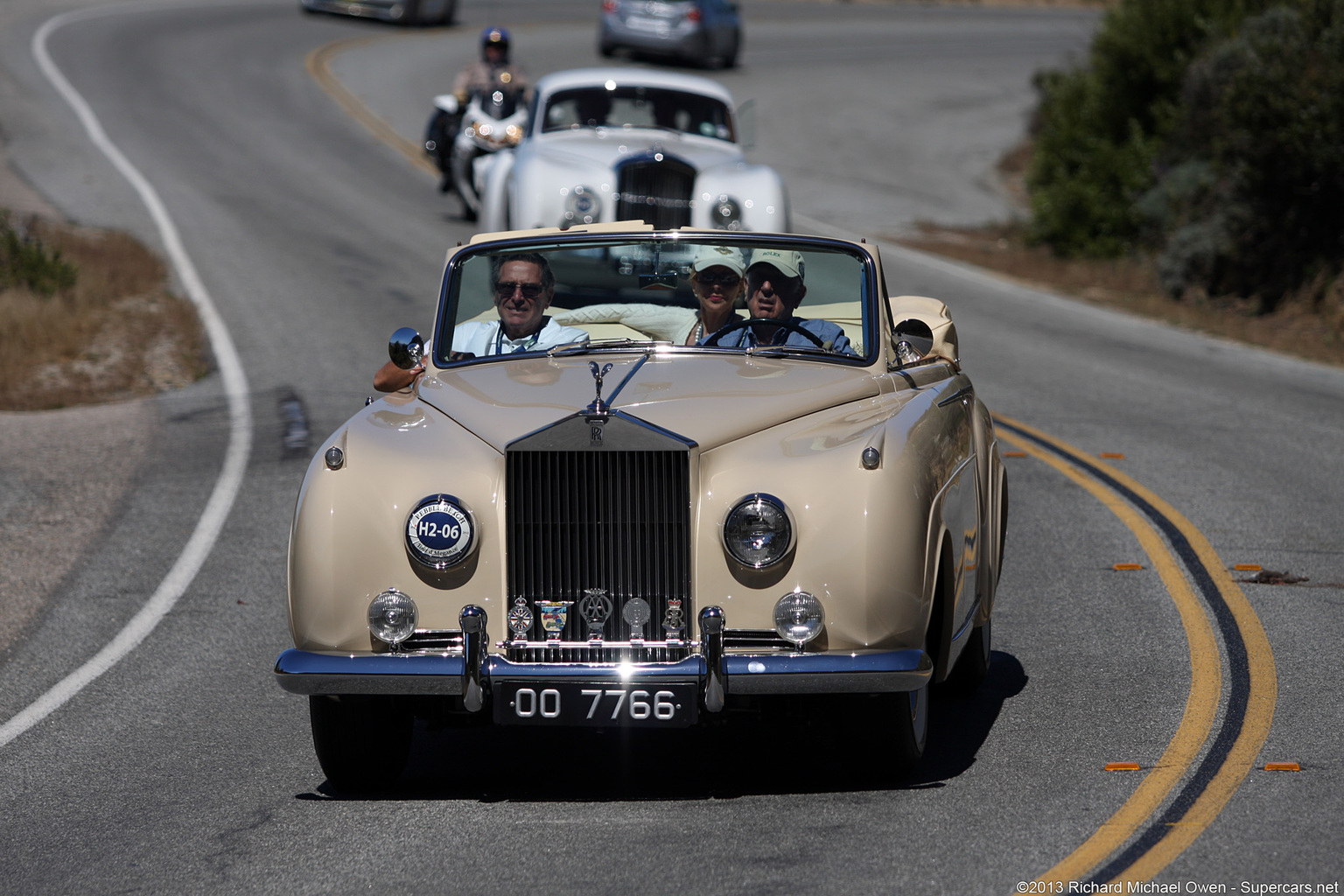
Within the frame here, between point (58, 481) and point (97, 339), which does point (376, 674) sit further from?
point (97, 339)

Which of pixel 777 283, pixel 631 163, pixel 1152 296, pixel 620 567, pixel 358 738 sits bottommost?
pixel 1152 296

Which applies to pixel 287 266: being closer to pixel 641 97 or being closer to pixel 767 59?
pixel 641 97

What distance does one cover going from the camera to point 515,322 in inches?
260

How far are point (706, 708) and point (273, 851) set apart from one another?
1.36 m

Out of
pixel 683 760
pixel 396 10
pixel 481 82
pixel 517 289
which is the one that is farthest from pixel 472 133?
pixel 396 10

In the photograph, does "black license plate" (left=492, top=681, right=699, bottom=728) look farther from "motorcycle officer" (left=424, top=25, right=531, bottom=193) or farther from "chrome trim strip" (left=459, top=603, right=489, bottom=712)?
"motorcycle officer" (left=424, top=25, right=531, bottom=193)

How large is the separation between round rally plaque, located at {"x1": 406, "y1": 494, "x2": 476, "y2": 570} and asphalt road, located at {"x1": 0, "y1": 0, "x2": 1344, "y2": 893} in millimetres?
831

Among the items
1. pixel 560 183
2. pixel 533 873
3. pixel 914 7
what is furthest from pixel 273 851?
pixel 914 7

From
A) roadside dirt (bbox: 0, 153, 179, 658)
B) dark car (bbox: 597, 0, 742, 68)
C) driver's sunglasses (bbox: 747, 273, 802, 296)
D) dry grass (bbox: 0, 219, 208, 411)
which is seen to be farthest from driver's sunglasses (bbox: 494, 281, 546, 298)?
dark car (bbox: 597, 0, 742, 68)

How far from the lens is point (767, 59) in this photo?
41.2m

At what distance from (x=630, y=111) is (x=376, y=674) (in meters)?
12.7

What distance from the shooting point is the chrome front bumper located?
4.99m

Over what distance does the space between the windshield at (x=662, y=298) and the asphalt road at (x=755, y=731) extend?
153 cm

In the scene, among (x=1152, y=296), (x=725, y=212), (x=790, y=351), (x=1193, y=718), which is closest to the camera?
(x=1193, y=718)
